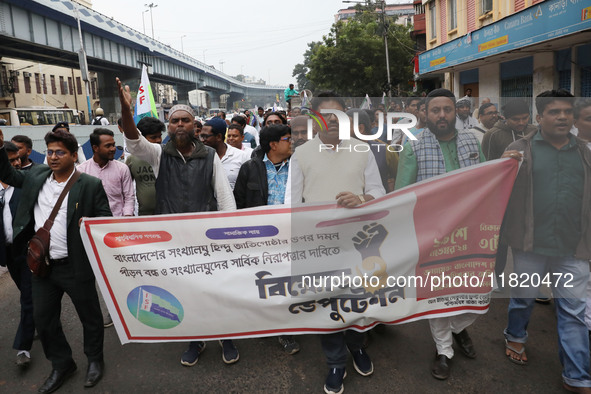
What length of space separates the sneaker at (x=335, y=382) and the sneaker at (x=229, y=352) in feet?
2.63

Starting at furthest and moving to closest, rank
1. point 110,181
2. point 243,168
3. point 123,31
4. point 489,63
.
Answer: point 123,31
point 489,63
point 110,181
point 243,168

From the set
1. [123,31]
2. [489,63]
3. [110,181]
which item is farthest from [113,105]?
[110,181]

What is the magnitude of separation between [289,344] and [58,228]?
197 cm

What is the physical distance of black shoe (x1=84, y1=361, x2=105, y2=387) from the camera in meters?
3.31

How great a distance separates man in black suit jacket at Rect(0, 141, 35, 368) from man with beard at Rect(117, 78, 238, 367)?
4.13ft

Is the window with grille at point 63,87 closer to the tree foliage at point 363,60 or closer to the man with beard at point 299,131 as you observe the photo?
the tree foliage at point 363,60

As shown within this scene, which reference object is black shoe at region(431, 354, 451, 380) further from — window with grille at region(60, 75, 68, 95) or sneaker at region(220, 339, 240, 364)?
window with grille at region(60, 75, 68, 95)

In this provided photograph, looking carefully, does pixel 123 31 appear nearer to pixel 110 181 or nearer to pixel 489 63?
pixel 489 63

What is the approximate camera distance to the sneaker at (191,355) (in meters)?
3.52

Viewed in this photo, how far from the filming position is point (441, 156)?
3307 millimetres

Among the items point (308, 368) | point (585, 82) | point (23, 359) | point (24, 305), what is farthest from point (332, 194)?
point (585, 82)

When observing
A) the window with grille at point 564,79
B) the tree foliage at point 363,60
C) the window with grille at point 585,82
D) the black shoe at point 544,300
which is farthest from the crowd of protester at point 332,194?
the tree foliage at point 363,60

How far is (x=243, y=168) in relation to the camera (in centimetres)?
377

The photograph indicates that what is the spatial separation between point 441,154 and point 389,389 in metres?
1.70
